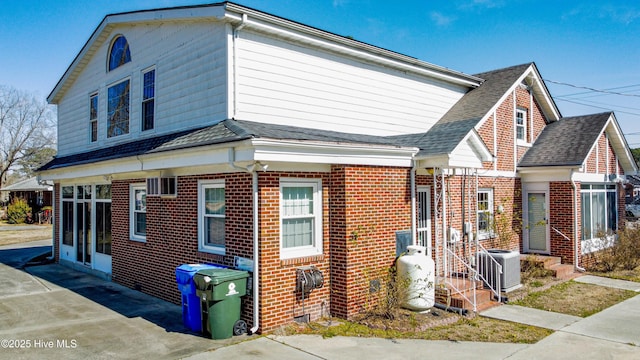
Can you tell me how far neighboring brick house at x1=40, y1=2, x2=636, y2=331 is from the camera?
8.47 meters

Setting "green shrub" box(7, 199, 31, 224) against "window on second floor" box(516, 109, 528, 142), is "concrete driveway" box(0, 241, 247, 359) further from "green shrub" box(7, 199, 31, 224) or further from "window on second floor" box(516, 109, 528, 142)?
"green shrub" box(7, 199, 31, 224)

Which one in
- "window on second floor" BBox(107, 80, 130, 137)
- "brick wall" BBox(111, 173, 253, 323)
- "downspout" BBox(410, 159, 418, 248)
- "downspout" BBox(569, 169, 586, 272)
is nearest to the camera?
"brick wall" BBox(111, 173, 253, 323)

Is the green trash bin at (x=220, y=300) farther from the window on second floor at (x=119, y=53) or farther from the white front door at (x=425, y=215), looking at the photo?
the window on second floor at (x=119, y=53)

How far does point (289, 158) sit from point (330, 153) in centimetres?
91

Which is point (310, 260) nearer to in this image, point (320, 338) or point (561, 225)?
point (320, 338)

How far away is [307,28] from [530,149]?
9199 mm

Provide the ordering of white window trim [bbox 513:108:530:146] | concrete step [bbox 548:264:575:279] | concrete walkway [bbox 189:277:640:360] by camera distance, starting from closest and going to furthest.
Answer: concrete walkway [bbox 189:277:640:360]
concrete step [bbox 548:264:575:279]
white window trim [bbox 513:108:530:146]

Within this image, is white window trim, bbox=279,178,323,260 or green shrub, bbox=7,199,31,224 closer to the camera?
white window trim, bbox=279,178,323,260

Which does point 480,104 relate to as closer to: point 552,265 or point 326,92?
point 552,265

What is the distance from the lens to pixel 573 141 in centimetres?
1453

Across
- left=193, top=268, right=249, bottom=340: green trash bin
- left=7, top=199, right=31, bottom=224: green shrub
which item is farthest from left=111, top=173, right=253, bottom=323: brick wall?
left=7, top=199, right=31, bottom=224: green shrub

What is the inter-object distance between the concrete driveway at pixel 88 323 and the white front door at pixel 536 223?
10.8 m

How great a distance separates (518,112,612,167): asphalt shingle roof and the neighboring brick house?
0.26 feet

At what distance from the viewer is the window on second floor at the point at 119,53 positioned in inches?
522
